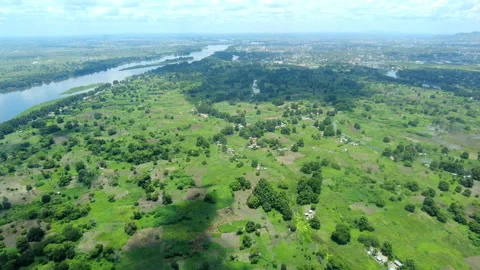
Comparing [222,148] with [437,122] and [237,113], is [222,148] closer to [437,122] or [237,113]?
[237,113]

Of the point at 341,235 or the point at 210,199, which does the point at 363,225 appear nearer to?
the point at 341,235

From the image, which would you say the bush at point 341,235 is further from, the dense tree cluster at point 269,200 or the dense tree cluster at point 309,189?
the dense tree cluster at point 309,189

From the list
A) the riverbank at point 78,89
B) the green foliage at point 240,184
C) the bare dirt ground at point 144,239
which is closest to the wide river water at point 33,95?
the riverbank at point 78,89

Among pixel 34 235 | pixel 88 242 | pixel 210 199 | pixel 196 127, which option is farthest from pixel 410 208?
pixel 196 127

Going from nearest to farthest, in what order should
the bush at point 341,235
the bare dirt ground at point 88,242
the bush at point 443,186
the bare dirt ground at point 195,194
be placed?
the bare dirt ground at point 88,242
the bush at point 341,235
the bare dirt ground at point 195,194
the bush at point 443,186

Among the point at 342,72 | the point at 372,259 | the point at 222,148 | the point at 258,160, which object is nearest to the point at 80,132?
the point at 222,148

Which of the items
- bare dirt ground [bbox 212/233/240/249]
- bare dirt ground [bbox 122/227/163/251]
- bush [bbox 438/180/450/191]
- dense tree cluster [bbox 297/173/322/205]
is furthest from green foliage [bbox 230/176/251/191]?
bush [bbox 438/180/450/191]

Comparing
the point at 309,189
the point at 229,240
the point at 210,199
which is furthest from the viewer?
the point at 309,189

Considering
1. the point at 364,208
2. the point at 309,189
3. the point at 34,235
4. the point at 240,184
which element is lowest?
the point at 364,208
